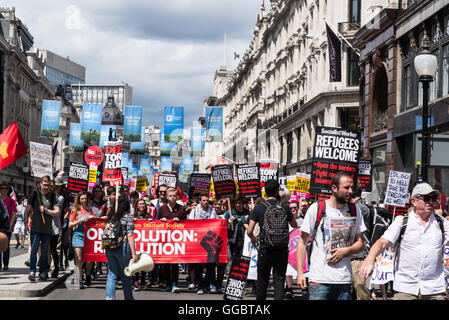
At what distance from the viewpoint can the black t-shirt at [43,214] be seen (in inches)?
542

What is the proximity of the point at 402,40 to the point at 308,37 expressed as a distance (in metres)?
21.4

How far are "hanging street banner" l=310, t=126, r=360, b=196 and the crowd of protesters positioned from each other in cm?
88

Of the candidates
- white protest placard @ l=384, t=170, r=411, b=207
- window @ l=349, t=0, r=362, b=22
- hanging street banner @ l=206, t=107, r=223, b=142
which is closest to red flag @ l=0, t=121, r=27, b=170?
white protest placard @ l=384, t=170, r=411, b=207

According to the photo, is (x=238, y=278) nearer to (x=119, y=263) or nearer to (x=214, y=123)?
(x=119, y=263)

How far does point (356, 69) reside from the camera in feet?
135

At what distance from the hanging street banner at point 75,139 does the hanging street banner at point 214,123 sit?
9236 millimetres

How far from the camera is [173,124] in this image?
45531 mm

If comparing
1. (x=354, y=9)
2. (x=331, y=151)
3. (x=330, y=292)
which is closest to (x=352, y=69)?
(x=354, y=9)

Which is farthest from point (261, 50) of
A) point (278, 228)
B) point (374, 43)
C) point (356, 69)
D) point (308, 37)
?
point (278, 228)

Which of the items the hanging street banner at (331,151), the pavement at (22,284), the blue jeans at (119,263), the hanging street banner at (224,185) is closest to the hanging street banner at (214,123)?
the hanging street banner at (224,185)

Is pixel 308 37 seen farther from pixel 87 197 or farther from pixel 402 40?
pixel 87 197

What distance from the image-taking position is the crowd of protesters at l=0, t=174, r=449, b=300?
6.67m

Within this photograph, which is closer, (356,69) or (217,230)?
(217,230)

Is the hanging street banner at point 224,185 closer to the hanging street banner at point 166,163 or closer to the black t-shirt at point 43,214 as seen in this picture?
the black t-shirt at point 43,214
